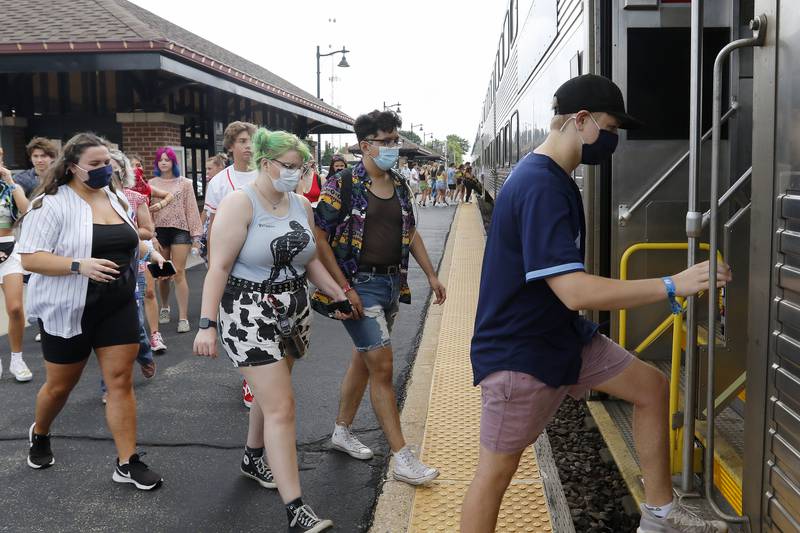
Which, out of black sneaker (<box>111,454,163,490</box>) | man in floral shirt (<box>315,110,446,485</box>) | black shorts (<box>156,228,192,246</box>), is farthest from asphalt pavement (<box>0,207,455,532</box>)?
black shorts (<box>156,228,192,246</box>)

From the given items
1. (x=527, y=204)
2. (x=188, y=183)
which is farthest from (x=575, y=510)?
(x=188, y=183)

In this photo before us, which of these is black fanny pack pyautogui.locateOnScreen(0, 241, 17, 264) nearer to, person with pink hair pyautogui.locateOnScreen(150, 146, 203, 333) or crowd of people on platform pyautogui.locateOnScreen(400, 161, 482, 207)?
person with pink hair pyautogui.locateOnScreen(150, 146, 203, 333)

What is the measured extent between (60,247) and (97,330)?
1.41 feet

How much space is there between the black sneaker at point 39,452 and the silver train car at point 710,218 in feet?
9.26

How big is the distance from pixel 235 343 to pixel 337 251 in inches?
29.2

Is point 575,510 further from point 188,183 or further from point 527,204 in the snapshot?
point 188,183

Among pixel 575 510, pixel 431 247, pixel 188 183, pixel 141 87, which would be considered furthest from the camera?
pixel 431 247

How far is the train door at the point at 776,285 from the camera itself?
2088 mm

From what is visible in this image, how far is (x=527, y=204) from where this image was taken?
2.36 meters

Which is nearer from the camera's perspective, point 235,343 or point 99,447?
point 235,343

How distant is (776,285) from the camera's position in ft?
7.23

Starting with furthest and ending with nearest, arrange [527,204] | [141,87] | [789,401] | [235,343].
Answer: [141,87]
[235,343]
[527,204]
[789,401]

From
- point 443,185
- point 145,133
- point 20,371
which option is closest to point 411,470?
point 20,371

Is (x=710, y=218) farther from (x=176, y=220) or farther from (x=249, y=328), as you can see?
(x=176, y=220)
